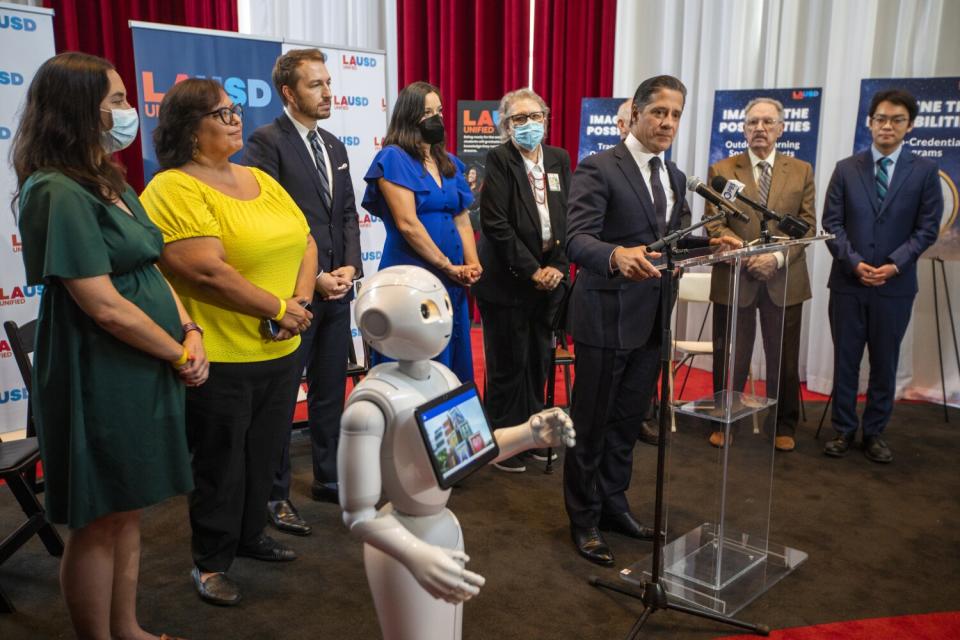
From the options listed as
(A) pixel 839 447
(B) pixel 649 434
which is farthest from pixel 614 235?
(A) pixel 839 447

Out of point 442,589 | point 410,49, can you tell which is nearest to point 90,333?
point 442,589

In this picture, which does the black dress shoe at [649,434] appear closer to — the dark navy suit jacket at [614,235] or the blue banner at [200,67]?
the dark navy suit jacket at [614,235]

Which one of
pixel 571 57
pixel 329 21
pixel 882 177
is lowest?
pixel 882 177

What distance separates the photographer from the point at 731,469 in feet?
8.41

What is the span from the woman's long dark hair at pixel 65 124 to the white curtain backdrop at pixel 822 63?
4.66 meters

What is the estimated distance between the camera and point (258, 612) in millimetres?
2543

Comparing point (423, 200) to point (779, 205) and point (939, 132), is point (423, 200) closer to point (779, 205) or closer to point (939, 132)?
point (779, 205)

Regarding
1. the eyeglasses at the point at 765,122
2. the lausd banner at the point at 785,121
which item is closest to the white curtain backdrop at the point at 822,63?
the lausd banner at the point at 785,121

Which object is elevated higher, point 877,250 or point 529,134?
point 529,134

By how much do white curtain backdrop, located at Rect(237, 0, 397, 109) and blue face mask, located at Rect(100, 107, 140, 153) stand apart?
4.75 meters

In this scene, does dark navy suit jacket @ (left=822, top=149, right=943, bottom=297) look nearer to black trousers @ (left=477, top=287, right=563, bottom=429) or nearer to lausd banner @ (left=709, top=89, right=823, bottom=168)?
lausd banner @ (left=709, top=89, right=823, bottom=168)

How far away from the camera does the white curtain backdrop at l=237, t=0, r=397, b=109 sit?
21.6 ft

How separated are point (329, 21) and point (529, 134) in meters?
3.93

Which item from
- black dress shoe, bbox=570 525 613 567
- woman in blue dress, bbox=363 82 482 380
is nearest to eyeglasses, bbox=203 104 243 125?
woman in blue dress, bbox=363 82 482 380
